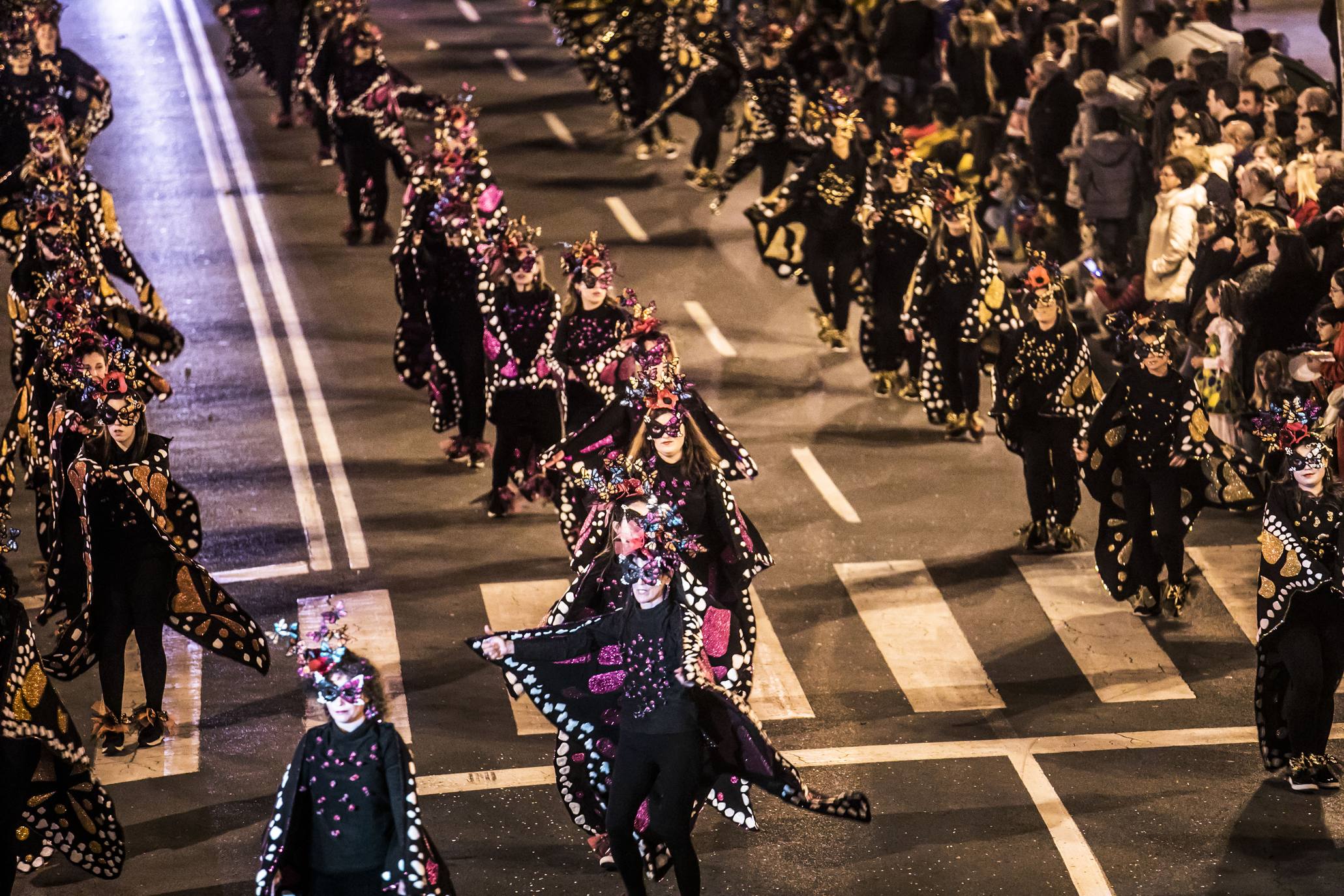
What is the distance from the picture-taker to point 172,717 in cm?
1234

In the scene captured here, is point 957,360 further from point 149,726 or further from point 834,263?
point 149,726

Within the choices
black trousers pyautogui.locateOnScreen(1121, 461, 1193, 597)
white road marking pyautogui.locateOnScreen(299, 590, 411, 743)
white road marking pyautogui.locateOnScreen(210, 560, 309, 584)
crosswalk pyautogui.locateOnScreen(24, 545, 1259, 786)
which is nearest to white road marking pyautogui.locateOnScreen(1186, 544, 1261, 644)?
crosswalk pyautogui.locateOnScreen(24, 545, 1259, 786)

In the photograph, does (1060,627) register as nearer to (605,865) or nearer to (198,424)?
(605,865)

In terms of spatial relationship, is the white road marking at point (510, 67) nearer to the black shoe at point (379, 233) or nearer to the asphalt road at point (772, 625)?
the asphalt road at point (772, 625)

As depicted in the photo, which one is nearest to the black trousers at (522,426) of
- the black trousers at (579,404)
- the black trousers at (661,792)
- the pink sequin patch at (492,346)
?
the pink sequin patch at (492,346)

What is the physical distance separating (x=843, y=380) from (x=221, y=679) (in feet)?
22.4

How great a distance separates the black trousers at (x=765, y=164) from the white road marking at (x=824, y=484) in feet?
18.3

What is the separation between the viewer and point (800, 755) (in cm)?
1188

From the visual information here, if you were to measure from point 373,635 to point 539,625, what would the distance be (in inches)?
46.2

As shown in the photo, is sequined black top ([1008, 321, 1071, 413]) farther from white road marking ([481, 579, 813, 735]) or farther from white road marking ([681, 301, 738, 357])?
white road marking ([681, 301, 738, 357])

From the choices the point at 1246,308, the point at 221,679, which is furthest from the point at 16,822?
the point at 1246,308

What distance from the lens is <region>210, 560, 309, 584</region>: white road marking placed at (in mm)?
14242

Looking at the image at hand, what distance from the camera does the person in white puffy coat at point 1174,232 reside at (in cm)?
1633

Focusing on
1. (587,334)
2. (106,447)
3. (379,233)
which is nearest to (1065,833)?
(587,334)
